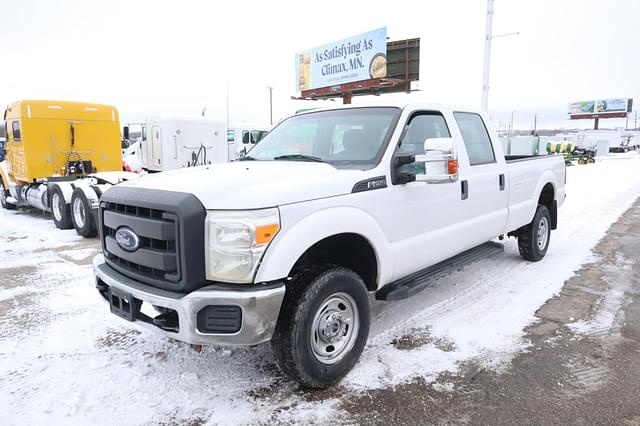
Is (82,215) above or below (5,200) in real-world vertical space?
above

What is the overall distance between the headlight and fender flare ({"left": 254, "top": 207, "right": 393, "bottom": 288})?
0.23ft

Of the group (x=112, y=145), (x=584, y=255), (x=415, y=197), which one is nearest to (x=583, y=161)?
(x=584, y=255)

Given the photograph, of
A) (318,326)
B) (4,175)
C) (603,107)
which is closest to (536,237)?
(318,326)

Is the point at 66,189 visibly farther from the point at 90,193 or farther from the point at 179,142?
the point at 179,142

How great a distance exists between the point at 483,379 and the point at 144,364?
99.9 inches

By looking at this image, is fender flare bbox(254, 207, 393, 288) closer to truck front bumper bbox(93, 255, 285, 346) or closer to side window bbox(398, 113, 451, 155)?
truck front bumper bbox(93, 255, 285, 346)

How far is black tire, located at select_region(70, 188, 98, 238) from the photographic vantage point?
8375mm

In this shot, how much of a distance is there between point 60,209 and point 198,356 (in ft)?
23.3

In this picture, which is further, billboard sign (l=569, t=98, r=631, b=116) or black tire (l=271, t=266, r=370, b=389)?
billboard sign (l=569, t=98, r=631, b=116)

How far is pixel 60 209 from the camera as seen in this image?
363 inches

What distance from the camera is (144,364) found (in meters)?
3.54

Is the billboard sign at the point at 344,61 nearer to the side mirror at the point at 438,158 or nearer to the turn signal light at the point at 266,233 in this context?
the side mirror at the point at 438,158

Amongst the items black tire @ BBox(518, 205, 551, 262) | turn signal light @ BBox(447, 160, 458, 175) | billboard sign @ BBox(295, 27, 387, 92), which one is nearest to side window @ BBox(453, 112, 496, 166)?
turn signal light @ BBox(447, 160, 458, 175)

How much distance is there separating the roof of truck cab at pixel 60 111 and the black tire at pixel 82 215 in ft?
8.91
